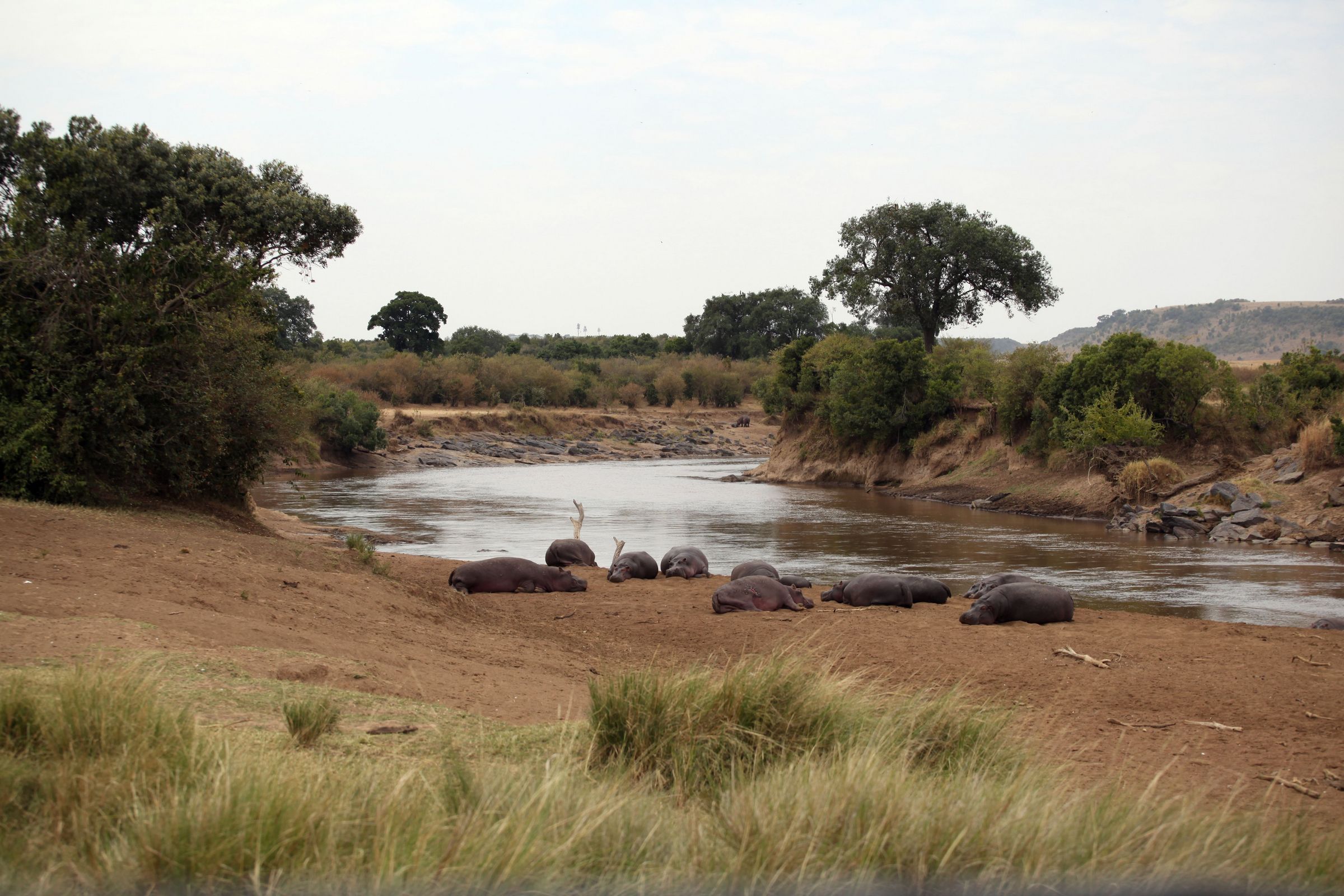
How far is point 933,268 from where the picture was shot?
1957 inches

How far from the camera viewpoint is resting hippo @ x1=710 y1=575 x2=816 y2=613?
1317cm

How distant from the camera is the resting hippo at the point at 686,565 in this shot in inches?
656

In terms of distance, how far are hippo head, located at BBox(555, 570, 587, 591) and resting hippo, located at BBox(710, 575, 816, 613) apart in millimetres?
2462

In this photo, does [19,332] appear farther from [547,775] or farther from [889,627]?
[547,775]

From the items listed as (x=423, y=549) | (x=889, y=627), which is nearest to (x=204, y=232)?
(x=423, y=549)

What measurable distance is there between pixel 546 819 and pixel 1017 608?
9914 millimetres

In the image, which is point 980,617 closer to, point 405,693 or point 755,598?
point 755,598

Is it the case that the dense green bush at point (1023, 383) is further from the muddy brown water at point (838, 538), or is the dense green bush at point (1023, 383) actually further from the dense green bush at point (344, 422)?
the dense green bush at point (344, 422)

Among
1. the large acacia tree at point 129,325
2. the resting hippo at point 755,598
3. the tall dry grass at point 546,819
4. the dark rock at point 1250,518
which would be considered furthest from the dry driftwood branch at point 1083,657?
the dark rock at point 1250,518

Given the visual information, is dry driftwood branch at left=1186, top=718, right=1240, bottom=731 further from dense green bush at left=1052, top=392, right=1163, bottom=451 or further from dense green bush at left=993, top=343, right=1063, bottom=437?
dense green bush at left=993, top=343, right=1063, bottom=437

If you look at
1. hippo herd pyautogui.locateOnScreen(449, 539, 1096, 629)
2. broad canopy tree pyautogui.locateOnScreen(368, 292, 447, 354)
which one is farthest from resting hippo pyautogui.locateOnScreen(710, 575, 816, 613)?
broad canopy tree pyautogui.locateOnScreen(368, 292, 447, 354)

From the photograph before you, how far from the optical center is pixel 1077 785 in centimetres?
488

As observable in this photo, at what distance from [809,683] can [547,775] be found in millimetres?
1945

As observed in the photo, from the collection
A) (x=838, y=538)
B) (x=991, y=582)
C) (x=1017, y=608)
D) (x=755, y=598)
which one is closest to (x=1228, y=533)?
(x=838, y=538)
